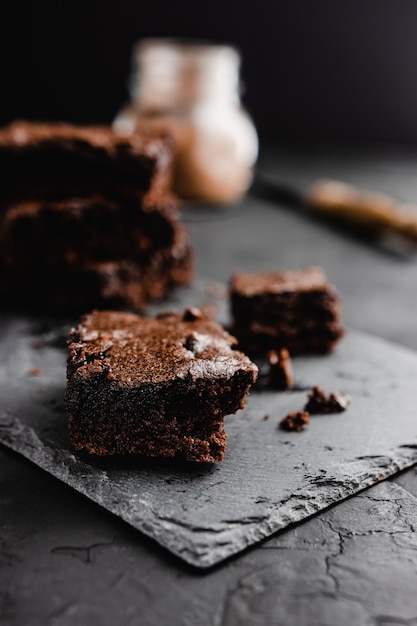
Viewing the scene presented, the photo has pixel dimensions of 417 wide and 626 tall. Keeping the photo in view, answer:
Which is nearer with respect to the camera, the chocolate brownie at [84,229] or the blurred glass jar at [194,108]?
the chocolate brownie at [84,229]

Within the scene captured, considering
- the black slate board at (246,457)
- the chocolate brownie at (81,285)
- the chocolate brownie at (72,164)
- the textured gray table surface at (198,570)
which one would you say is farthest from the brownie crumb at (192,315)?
the chocolate brownie at (72,164)

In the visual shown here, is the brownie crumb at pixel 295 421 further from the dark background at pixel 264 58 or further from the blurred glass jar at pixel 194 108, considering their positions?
the dark background at pixel 264 58

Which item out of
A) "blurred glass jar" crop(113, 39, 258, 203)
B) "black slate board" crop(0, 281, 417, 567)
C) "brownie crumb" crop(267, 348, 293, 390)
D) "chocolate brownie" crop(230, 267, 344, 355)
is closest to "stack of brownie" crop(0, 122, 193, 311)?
"black slate board" crop(0, 281, 417, 567)

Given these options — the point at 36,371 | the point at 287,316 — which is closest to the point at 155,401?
the point at 36,371

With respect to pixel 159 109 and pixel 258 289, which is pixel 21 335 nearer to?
pixel 258 289

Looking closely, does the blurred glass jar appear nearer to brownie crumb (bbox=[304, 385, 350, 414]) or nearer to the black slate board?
the black slate board

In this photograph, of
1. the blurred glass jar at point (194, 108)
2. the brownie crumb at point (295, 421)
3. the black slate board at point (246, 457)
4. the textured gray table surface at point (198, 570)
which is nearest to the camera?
the textured gray table surface at point (198, 570)

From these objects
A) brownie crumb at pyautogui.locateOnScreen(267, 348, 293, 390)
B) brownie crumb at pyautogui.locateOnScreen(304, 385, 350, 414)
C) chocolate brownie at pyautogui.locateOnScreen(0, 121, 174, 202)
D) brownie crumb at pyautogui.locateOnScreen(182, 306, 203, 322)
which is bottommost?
brownie crumb at pyautogui.locateOnScreen(267, 348, 293, 390)
